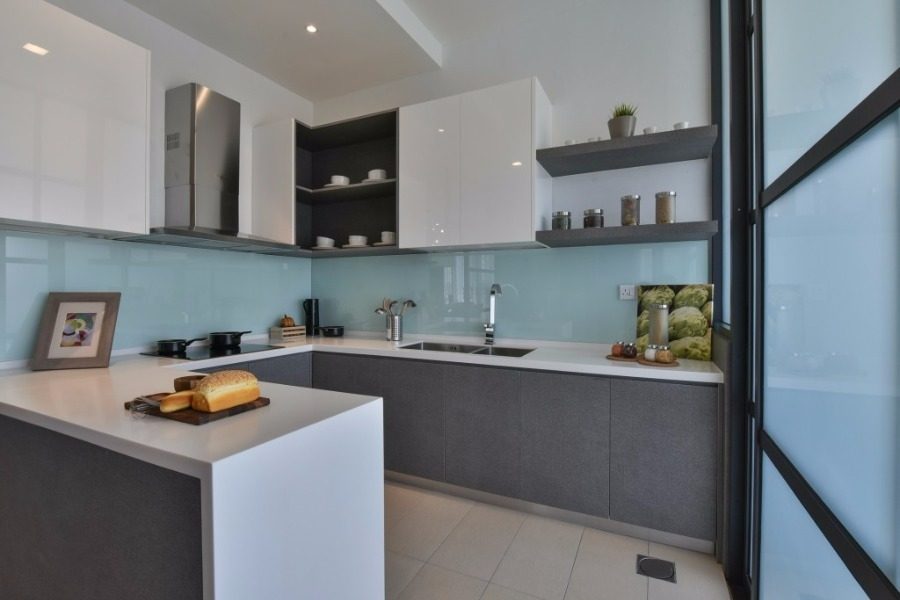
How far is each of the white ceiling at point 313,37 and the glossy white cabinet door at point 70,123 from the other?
2.23 ft

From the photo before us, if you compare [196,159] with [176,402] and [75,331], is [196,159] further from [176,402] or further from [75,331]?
[176,402]

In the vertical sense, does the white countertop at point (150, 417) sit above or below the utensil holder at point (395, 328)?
below

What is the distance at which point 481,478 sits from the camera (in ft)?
7.71

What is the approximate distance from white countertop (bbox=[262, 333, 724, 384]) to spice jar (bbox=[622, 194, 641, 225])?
751 millimetres

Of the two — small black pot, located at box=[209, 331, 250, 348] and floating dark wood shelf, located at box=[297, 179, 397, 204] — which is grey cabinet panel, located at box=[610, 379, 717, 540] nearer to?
floating dark wood shelf, located at box=[297, 179, 397, 204]

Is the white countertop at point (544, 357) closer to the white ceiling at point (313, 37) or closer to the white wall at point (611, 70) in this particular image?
the white wall at point (611, 70)

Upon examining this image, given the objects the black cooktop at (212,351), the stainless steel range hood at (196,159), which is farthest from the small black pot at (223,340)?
the stainless steel range hood at (196,159)

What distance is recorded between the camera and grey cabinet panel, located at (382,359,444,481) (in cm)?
245

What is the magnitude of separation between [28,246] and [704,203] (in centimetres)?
342

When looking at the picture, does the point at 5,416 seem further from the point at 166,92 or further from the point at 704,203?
the point at 704,203

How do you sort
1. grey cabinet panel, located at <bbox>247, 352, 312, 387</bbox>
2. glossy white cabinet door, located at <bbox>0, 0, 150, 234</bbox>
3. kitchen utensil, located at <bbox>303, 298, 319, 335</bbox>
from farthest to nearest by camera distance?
kitchen utensil, located at <bbox>303, 298, 319, 335</bbox>
grey cabinet panel, located at <bbox>247, 352, 312, 387</bbox>
glossy white cabinet door, located at <bbox>0, 0, 150, 234</bbox>

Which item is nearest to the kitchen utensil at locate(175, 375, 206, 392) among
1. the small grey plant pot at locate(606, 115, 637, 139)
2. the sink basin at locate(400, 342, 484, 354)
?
the sink basin at locate(400, 342, 484, 354)

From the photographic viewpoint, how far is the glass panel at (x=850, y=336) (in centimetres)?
62

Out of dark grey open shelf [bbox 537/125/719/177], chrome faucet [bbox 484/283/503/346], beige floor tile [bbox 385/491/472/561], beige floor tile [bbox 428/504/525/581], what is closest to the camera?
beige floor tile [bbox 428/504/525/581]
